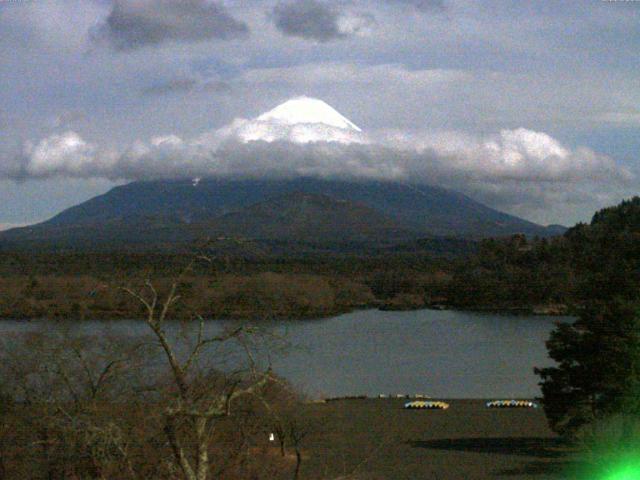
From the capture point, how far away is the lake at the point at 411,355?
20.9 metres

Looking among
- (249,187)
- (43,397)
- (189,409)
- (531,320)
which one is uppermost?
(249,187)

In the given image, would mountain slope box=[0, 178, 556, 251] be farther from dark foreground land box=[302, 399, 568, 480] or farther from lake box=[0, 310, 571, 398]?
dark foreground land box=[302, 399, 568, 480]

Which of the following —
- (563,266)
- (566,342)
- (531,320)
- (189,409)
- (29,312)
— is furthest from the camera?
(563,266)

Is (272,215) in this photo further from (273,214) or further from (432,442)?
(432,442)

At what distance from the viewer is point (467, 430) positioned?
16078mm

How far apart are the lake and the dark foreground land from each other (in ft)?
4.91

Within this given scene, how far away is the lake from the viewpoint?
20906mm

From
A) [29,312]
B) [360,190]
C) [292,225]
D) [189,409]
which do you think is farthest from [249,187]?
[189,409]

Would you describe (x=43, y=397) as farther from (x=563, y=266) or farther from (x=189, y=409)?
(x=563, y=266)

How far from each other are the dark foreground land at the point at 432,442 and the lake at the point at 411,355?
1.50 m

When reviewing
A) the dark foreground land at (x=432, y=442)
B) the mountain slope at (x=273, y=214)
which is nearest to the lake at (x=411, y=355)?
the dark foreground land at (x=432, y=442)

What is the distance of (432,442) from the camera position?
1491 centimetres

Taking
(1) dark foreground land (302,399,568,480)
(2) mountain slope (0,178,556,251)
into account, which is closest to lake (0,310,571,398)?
(1) dark foreground land (302,399,568,480)

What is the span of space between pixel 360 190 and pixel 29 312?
430 feet
